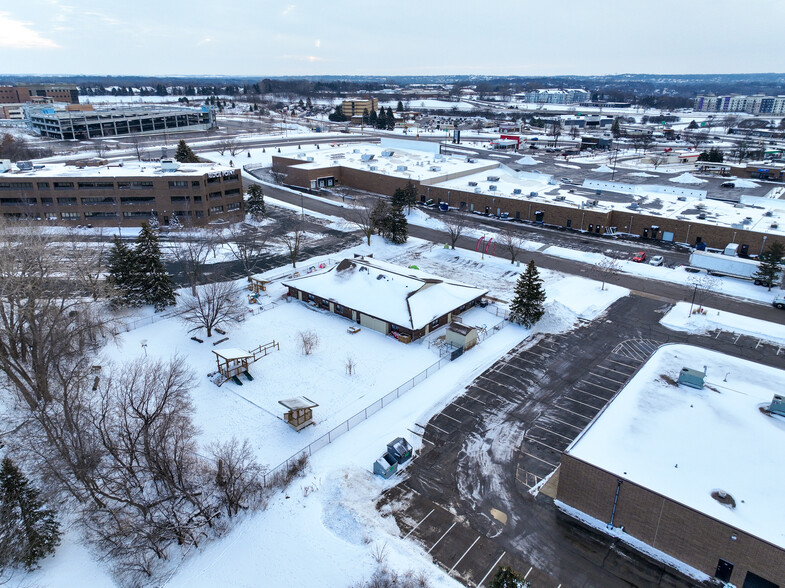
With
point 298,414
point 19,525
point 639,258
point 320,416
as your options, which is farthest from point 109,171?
point 639,258

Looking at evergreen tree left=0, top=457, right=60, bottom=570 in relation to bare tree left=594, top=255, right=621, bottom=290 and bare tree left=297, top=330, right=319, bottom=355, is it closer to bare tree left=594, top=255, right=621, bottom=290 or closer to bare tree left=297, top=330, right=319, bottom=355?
bare tree left=297, top=330, right=319, bottom=355

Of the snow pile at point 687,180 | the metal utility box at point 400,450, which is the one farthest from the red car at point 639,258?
the snow pile at point 687,180

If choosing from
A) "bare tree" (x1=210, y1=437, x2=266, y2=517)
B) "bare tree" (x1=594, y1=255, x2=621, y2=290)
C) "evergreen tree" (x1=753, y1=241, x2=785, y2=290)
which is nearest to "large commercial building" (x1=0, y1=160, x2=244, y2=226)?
"bare tree" (x1=210, y1=437, x2=266, y2=517)

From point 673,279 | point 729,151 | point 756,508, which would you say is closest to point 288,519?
point 756,508

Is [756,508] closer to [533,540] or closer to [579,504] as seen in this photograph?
[579,504]

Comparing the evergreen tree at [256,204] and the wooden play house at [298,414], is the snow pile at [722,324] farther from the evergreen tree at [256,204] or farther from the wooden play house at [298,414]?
the evergreen tree at [256,204]

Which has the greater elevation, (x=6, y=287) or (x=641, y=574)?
(x=6, y=287)

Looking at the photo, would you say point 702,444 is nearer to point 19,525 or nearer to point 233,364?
point 233,364

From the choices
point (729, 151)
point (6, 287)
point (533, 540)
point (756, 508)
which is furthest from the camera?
point (729, 151)
